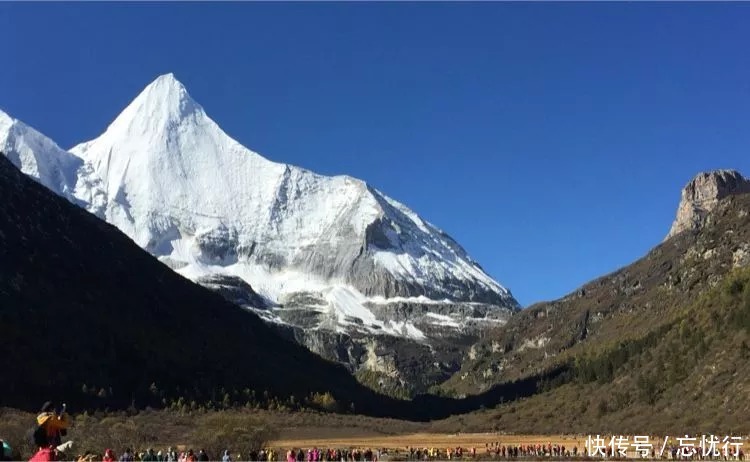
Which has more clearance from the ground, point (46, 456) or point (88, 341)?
point (88, 341)

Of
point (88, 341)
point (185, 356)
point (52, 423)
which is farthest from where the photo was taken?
point (185, 356)

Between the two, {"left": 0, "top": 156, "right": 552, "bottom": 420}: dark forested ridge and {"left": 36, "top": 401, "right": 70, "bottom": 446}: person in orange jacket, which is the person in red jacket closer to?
{"left": 36, "top": 401, "right": 70, "bottom": 446}: person in orange jacket

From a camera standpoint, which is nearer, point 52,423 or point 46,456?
point 46,456

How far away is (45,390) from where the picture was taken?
133 m

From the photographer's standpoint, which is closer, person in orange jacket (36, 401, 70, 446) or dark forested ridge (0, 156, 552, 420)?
person in orange jacket (36, 401, 70, 446)

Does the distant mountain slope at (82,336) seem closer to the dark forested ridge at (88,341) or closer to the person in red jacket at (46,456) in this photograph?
the dark forested ridge at (88,341)

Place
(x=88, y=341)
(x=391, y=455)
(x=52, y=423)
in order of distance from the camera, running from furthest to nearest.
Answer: (x=88, y=341) < (x=391, y=455) < (x=52, y=423)

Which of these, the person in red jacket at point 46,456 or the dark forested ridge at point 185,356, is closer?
the person in red jacket at point 46,456

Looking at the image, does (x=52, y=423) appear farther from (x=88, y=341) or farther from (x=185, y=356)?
(x=185, y=356)

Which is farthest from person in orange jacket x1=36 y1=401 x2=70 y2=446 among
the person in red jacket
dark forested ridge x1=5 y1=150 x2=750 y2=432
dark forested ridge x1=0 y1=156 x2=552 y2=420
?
dark forested ridge x1=0 y1=156 x2=552 y2=420

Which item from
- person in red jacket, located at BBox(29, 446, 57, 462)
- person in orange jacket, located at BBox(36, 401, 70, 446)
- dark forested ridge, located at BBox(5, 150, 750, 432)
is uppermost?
dark forested ridge, located at BBox(5, 150, 750, 432)

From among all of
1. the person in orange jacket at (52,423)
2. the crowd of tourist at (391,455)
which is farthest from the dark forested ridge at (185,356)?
the person in orange jacket at (52,423)

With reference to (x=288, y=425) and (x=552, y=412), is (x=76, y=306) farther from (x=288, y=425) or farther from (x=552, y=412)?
(x=552, y=412)

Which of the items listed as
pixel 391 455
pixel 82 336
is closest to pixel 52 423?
pixel 391 455
